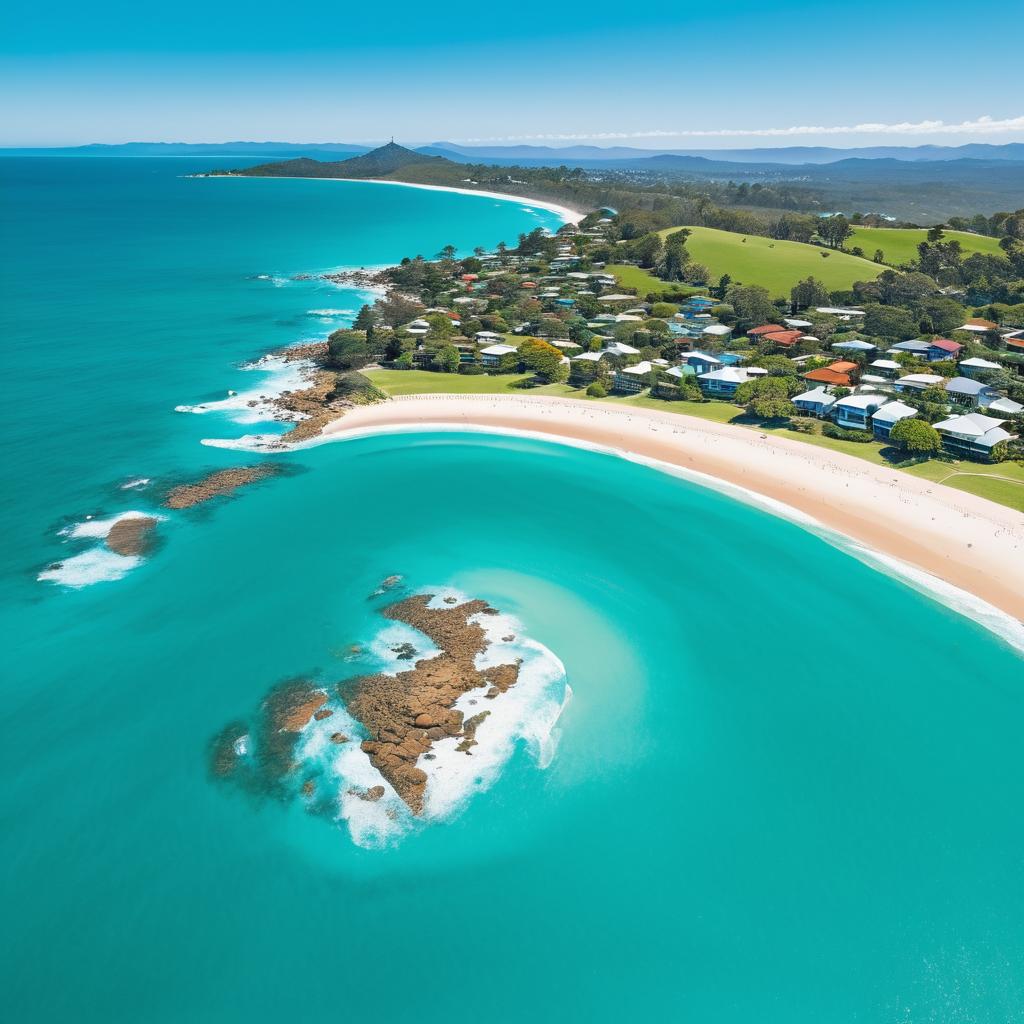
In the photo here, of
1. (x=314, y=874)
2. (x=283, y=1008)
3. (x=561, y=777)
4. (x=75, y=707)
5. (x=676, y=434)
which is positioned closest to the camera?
(x=283, y=1008)

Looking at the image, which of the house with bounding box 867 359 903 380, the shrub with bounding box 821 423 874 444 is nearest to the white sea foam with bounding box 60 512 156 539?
the shrub with bounding box 821 423 874 444

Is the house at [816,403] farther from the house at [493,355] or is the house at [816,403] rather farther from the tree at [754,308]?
the house at [493,355]

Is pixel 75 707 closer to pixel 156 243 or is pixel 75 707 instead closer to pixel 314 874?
pixel 314 874

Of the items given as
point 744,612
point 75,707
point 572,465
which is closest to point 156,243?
point 572,465

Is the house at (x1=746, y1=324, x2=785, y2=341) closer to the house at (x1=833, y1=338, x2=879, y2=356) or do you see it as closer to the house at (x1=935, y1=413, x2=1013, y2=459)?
the house at (x1=833, y1=338, x2=879, y2=356)

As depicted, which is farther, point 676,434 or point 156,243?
point 156,243

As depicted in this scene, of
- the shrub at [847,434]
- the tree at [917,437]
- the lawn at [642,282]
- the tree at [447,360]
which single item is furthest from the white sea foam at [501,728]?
the lawn at [642,282]
